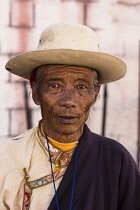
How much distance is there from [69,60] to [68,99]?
0.84 ft

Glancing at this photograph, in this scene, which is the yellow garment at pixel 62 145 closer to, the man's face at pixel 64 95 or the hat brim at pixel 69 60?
the man's face at pixel 64 95

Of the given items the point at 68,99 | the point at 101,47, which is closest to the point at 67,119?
the point at 68,99

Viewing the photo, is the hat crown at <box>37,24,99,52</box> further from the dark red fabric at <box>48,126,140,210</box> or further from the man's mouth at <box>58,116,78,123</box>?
the dark red fabric at <box>48,126,140,210</box>

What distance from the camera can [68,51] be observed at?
235cm

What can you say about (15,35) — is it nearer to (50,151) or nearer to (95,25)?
(95,25)

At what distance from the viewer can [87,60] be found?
246 centimetres

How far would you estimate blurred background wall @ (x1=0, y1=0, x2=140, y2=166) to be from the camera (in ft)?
13.6

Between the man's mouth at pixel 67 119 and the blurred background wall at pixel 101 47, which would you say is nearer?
the man's mouth at pixel 67 119

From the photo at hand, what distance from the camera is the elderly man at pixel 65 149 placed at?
2.45 metres

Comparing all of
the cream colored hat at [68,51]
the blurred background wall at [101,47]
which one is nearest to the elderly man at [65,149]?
the cream colored hat at [68,51]

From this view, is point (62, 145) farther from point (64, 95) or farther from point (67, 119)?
point (64, 95)

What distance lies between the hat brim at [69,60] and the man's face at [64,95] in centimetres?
7

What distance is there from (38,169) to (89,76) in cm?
72

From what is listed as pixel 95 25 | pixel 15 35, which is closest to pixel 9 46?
pixel 15 35
